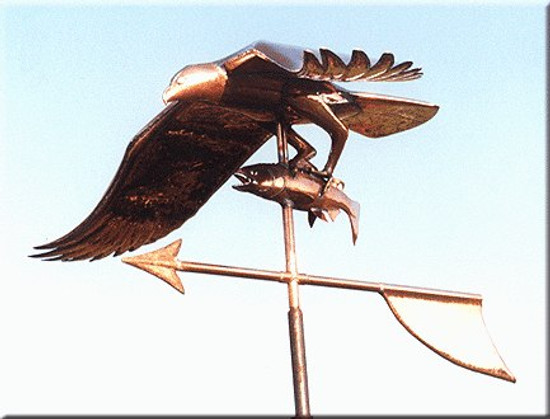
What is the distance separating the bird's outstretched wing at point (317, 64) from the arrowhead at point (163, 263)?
18.4 inches

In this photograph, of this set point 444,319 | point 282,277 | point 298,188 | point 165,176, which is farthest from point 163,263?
point 444,319

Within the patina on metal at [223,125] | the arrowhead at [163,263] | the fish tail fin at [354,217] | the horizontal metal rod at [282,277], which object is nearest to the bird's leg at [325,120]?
the patina on metal at [223,125]

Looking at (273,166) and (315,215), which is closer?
(273,166)

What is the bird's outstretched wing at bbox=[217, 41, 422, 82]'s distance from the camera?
83.7 inches

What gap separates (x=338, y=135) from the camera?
2416mm

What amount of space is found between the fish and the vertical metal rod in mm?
39

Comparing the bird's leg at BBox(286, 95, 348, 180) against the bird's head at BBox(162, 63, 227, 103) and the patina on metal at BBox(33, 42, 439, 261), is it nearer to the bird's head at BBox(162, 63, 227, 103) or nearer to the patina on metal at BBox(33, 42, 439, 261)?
the patina on metal at BBox(33, 42, 439, 261)

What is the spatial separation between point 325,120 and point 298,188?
210 millimetres

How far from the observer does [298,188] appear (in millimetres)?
2297

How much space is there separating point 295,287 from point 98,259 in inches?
33.8

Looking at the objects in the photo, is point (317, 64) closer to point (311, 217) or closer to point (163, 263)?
point (311, 217)

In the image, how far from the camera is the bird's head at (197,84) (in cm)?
223

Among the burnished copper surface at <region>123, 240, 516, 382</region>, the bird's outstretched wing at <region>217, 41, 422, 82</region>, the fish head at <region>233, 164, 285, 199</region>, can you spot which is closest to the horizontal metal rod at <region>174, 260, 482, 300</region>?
the burnished copper surface at <region>123, 240, 516, 382</region>

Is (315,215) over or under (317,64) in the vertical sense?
under
